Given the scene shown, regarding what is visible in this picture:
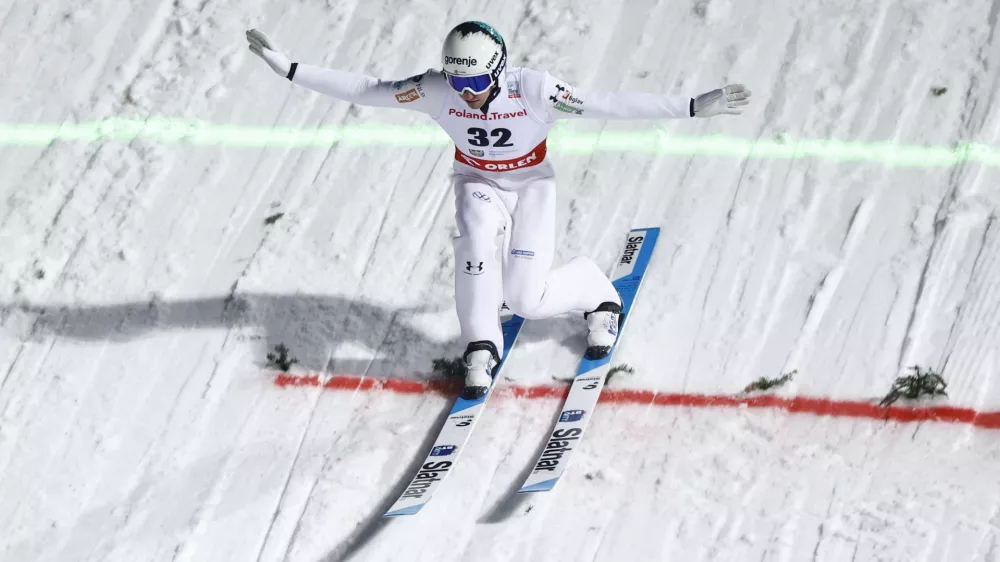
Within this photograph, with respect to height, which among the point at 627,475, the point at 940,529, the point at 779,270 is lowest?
the point at 627,475

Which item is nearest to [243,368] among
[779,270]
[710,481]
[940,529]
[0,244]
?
[0,244]

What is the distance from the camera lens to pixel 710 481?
5480mm

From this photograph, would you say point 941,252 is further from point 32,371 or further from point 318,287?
point 32,371

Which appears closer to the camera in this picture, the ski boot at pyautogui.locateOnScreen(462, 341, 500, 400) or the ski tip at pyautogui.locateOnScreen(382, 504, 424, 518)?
the ski tip at pyautogui.locateOnScreen(382, 504, 424, 518)

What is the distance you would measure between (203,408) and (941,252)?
4.31m

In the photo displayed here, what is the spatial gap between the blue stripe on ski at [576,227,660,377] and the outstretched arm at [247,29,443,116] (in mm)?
1631

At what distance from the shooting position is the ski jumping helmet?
16.5 ft

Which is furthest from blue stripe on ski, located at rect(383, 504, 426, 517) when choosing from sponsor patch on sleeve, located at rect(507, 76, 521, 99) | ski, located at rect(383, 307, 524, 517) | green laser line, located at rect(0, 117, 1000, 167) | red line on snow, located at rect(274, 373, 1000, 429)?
green laser line, located at rect(0, 117, 1000, 167)

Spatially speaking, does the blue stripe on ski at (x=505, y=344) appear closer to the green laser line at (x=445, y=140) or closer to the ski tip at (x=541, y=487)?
the ski tip at (x=541, y=487)

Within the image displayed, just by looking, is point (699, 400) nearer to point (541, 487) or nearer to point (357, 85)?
point (541, 487)

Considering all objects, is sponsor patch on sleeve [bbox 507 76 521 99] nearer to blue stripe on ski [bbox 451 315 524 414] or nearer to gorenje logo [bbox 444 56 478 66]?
gorenje logo [bbox 444 56 478 66]

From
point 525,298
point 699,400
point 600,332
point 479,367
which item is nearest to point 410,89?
point 525,298

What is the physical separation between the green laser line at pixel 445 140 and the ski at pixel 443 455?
1.97 meters

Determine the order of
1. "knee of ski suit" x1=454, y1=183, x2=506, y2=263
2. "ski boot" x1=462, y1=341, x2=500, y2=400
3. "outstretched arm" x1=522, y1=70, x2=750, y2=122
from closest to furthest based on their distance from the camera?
"outstretched arm" x1=522, y1=70, x2=750, y2=122 < "knee of ski suit" x1=454, y1=183, x2=506, y2=263 < "ski boot" x1=462, y1=341, x2=500, y2=400
